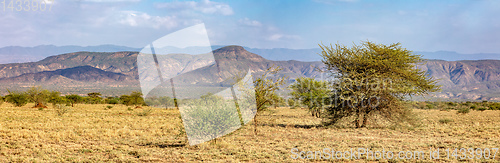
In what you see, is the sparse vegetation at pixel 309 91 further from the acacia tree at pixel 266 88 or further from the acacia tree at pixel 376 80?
the acacia tree at pixel 266 88

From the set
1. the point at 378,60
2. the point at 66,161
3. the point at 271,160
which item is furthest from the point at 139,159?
the point at 378,60

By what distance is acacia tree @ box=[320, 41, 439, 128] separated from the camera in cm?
2022

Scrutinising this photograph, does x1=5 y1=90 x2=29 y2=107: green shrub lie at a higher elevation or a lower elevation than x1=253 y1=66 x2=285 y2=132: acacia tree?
lower

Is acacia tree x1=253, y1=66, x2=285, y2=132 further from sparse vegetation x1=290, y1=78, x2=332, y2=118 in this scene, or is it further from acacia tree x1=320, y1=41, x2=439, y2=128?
sparse vegetation x1=290, y1=78, x2=332, y2=118

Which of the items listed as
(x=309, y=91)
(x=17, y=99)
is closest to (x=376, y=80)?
(x=309, y=91)

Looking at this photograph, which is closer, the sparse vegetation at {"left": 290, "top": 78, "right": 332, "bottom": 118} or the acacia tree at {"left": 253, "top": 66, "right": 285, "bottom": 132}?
the acacia tree at {"left": 253, "top": 66, "right": 285, "bottom": 132}

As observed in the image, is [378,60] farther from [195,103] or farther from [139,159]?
[139,159]

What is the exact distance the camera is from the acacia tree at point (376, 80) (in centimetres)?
2022

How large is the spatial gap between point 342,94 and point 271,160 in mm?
10601

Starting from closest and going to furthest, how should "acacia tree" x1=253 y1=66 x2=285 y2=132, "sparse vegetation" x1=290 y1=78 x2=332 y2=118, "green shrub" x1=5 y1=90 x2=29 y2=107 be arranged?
"acacia tree" x1=253 y1=66 x2=285 y2=132 < "sparse vegetation" x1=290 y1=78 x2=332 y2=118 < "green shrub" x1=5 y1=90 x2=29 y2=107

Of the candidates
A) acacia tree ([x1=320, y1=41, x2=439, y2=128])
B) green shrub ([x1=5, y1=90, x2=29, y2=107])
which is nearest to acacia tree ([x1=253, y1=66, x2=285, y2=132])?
acacia tree ([x1=320, y1=41, x2=439, y2=128])

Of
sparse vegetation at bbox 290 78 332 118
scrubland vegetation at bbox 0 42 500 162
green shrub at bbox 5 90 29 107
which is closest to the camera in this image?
scrubland vegetation at bbox 0 42 500 162

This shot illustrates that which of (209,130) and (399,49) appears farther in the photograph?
(399,49)

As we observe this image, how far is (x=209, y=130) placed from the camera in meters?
15.0
